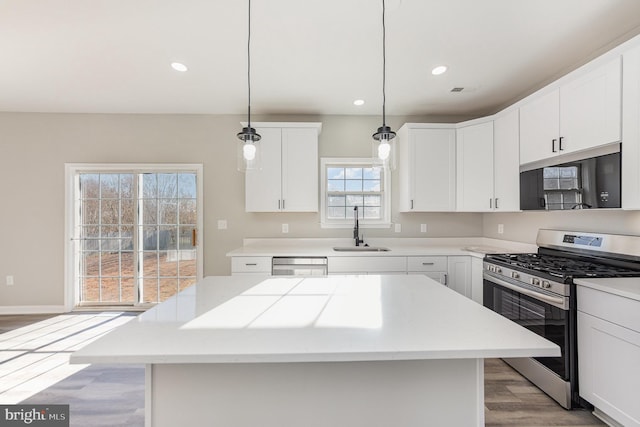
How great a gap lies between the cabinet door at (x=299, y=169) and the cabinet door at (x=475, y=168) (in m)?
1.69

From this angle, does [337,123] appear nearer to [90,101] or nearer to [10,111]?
[90,101]

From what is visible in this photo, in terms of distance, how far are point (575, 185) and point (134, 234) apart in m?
4.73

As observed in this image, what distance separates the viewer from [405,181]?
3.62 meters

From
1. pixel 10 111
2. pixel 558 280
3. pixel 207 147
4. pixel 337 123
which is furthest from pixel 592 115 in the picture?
pixel 10 111

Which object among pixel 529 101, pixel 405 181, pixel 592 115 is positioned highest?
pixel 529 101

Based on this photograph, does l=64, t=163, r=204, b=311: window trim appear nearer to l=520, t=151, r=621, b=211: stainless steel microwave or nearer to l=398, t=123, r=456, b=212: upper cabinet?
l=398, t=123, r=456, b=212: upper cabinet

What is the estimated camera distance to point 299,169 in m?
3.49

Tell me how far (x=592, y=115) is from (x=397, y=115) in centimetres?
215

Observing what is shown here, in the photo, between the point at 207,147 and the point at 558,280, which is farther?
the point at 207,147

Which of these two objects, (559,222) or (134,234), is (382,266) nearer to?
(559,222)

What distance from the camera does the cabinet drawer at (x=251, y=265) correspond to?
3.15m

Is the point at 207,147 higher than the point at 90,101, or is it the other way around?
the point at 90,101

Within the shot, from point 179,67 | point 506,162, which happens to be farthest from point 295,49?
point 506,162

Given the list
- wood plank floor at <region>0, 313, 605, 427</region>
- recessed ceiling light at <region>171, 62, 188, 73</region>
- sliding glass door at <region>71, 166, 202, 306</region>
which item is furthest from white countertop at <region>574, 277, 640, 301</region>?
sliding glass door at <region>71, 166, 202, 306</region>
